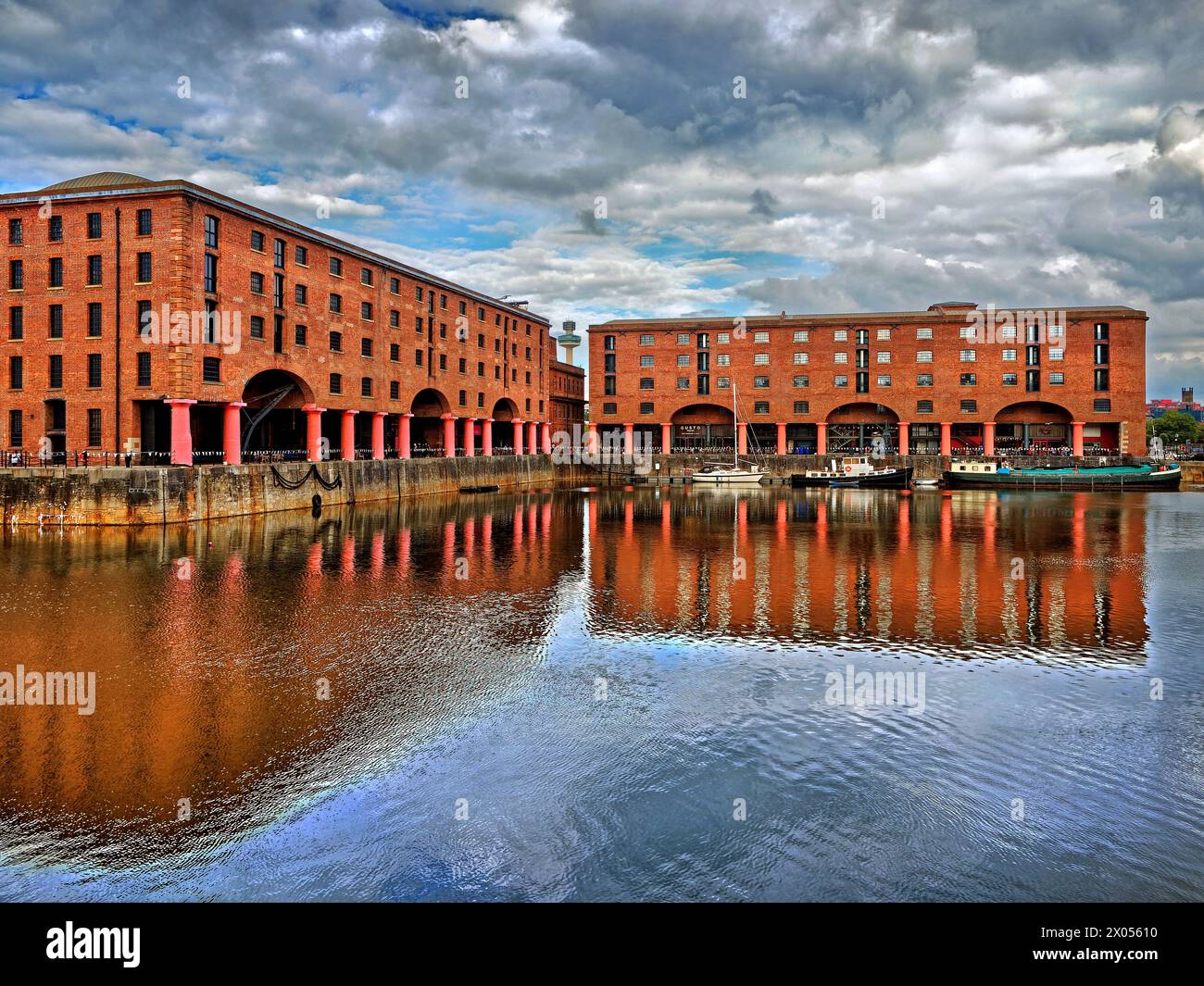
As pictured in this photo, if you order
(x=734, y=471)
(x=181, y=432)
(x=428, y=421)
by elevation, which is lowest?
(x=734, y=471)

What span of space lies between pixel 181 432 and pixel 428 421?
29754 millimetres

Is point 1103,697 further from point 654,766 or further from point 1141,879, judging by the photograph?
point 654,766

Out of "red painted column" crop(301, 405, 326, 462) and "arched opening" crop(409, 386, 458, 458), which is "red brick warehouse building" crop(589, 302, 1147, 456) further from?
"red painted column" crop(301, 405, 326, 462)

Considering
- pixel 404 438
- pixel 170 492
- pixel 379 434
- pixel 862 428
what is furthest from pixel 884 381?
pixel 170 492

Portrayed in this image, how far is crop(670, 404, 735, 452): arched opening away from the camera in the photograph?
270 ft

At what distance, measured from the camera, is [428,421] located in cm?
6384

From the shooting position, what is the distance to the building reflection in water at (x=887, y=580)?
48.1ft

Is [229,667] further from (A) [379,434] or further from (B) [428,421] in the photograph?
(B) [428,421]

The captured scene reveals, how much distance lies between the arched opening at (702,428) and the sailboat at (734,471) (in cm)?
390

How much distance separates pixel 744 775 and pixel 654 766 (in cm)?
97

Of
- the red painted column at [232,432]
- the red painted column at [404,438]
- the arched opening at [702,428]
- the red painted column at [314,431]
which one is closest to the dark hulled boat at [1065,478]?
the arched opening at [702,428]

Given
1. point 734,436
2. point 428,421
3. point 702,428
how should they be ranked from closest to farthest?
point 428,421 < point 734,436 < point 702,428

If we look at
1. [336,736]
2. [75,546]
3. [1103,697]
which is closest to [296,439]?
[75,546]

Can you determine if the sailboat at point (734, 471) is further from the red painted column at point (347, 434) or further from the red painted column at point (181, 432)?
the red painted column at point (181, 432)
